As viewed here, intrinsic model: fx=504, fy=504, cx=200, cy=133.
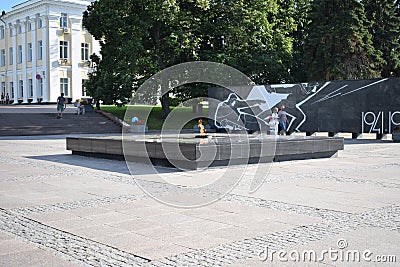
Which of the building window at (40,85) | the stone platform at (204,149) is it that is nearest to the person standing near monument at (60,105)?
the stone platform at (204,149)

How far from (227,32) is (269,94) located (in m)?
8.55

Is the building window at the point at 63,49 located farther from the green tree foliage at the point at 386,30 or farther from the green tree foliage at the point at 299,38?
the green tree foliage at the point at 386,30

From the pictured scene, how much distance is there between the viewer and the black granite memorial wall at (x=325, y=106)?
25109mm

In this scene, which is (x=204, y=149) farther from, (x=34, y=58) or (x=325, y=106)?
(x=34, y=58)

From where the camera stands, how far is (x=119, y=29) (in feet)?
118

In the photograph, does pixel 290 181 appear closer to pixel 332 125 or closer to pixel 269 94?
pixel 332 125

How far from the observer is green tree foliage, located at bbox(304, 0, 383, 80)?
125ft

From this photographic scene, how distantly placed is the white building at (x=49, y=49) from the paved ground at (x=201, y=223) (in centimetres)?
5120

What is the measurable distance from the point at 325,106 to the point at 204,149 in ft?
52.5

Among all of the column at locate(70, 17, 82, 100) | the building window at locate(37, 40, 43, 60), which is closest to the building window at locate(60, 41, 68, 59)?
the column at locate(70, 17, 82, 100)

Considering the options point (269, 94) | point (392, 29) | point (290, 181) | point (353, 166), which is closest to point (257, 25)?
point (269, 94)

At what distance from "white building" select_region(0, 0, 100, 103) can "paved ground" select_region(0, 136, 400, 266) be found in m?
51.2

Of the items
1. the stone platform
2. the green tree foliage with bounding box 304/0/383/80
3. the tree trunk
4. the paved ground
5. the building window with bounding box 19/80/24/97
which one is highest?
the green tree foliage with bounding box 304/0/383/80

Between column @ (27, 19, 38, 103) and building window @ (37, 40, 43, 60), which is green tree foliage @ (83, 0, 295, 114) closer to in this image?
building window @ (37, 40, 43, 60)
